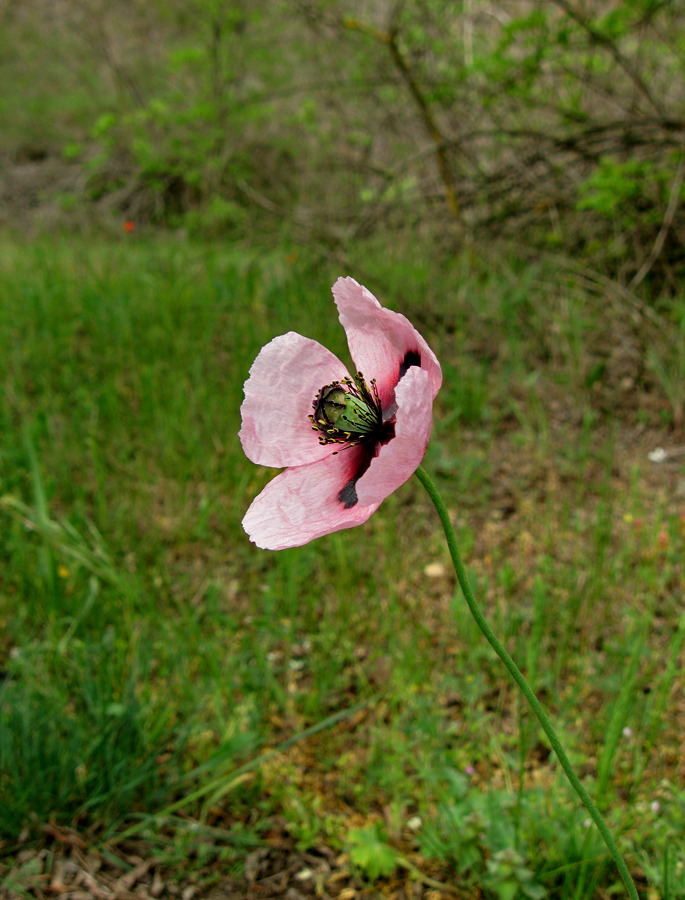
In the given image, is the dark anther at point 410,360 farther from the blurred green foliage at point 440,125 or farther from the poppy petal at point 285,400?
the blurred green foliage at point 440,125

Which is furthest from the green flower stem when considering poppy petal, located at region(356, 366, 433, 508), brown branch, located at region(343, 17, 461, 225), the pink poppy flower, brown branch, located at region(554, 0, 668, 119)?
brown branch, located at region(343, 17, 461, 225)

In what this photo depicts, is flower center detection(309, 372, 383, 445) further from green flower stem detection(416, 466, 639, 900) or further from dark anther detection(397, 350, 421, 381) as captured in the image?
green flower stem detection(416, 466, 639, 900)

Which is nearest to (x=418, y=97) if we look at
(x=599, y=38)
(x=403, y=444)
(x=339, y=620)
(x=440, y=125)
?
(x=599, y=38)

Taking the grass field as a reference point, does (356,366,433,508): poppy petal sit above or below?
above

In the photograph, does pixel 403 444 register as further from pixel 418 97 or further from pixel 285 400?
pixel 418 97

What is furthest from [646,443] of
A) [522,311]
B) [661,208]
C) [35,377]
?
[35,377]

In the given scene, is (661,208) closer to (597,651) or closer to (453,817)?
(597,651)
